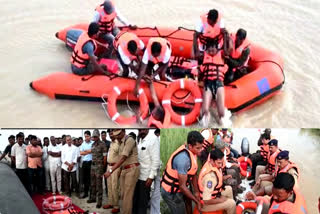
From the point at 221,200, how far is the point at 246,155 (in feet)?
1.30

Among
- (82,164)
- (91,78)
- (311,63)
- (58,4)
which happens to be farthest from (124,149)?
(58,4)

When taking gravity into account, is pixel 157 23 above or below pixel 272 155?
above

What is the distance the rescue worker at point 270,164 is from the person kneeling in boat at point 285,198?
0.17m

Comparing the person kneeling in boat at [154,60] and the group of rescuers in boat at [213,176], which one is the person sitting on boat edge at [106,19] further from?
the group of rescuers in boat at [213,176]

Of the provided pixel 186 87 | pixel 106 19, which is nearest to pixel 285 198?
pixel 186 87

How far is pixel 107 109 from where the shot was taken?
14.6ft

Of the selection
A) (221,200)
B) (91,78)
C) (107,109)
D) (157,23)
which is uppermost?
(157,23)

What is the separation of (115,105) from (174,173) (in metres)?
1.57

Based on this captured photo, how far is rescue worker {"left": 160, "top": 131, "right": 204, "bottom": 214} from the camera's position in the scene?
2928 millimetres

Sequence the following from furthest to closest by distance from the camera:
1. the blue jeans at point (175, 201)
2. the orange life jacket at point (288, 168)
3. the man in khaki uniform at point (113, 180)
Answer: the man in khaki uniform at point (113, 180) < the blue jeans at point (175, 201) < the orange life jacket at point (288, 168)

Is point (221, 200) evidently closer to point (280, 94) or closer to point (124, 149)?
point (124, 149)

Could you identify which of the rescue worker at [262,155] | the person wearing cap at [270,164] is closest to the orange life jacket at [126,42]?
the rescue worker at [262,155]

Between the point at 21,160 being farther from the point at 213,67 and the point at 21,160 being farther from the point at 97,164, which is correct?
Result: the point at 213,67

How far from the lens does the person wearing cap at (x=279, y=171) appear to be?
9.46ft
